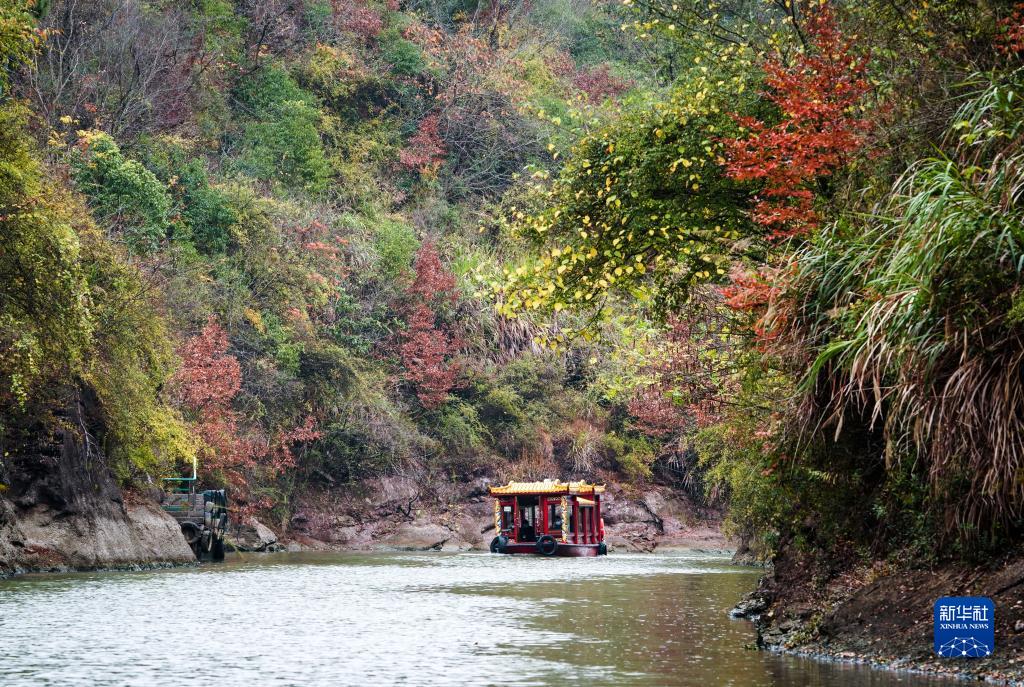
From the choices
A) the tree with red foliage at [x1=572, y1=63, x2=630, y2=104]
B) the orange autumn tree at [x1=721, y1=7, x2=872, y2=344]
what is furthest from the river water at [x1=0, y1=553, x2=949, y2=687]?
the tree with red foliage at [x1=572, y1=63, x2=630, y2=104]

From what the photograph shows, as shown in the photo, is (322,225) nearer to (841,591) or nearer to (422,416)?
(422,416)

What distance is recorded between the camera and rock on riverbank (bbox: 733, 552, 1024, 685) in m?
11.3

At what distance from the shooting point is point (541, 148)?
67.7 meters

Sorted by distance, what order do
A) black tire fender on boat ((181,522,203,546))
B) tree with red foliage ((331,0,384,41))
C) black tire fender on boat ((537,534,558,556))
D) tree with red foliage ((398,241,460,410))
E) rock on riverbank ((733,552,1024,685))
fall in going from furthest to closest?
tree with red foliage ((331,0,384,41))
tree with red foliage ((398,241,460,410))
black tire fender on boat ((537,534,558,556))
black tire fender on boat ((181,522,203,546))
rock on riverbank ((733,552,1024,685))

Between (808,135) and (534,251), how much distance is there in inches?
257

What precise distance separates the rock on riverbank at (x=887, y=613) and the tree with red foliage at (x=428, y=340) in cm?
3947

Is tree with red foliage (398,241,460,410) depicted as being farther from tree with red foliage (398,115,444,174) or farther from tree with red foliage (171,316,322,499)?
tree with red foliage (171,316,322,499)

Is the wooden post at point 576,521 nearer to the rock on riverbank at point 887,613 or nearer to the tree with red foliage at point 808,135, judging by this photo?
the rock on riverbank at point 887,613

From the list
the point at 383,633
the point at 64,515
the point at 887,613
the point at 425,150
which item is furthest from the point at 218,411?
the point at 887,613

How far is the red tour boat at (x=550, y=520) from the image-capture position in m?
46.2

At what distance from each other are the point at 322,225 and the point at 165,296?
1359 cm

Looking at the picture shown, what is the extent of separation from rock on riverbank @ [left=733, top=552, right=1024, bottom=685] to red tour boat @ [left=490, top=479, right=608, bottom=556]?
29.9m

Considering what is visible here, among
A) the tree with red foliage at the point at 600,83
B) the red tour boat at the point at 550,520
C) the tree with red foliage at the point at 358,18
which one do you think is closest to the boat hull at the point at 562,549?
the red tour boat at the point at 550,520

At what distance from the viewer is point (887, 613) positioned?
42.6 feet
